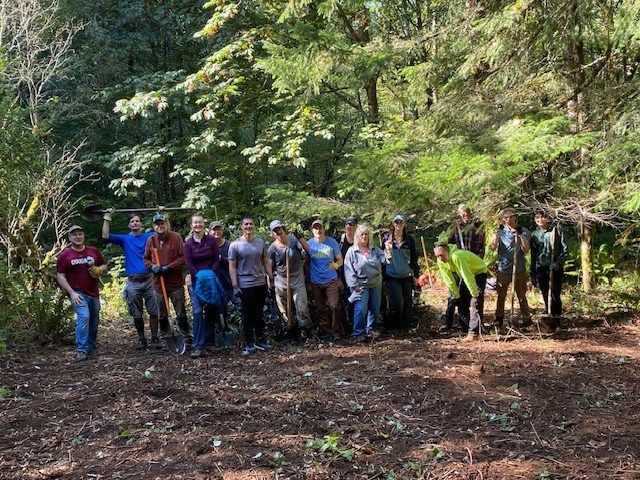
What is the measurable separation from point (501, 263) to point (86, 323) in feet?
18.7

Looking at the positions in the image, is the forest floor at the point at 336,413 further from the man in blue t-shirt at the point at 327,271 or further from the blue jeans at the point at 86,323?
the man in blue t-shirt at the point at 327,271

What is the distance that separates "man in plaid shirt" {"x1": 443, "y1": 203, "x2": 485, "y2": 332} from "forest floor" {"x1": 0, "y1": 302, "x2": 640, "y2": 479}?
917 mm

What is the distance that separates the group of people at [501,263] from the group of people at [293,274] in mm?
14

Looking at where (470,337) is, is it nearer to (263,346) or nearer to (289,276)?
(289,276)

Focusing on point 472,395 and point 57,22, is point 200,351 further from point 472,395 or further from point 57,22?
point 57,22

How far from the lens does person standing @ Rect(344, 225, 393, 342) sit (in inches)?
303

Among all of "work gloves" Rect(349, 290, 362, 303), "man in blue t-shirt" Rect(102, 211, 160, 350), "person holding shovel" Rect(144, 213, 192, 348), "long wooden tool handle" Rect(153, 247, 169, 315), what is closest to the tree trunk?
"work gloves" Rect(349, 290, 362, 303)

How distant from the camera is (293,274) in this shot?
25.6 ft

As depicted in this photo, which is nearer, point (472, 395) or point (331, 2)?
point (472, 395)

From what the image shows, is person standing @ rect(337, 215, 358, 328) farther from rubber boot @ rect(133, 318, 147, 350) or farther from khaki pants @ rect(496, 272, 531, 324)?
rubber boot @ rect(133, 318, 147, 350)

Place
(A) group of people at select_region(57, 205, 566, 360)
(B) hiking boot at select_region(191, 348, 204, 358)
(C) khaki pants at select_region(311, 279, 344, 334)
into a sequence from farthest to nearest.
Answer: (C) khaki pants at select_region(311, 279, 344, 334)
(A) group of people at select_region(57, 205, 566, 360)
(B) hiking boot at select_region(191, 348, 204, 358)

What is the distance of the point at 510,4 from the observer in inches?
282

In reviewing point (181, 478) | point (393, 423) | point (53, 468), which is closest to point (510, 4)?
point (393, 423)

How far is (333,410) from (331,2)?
217 inches
